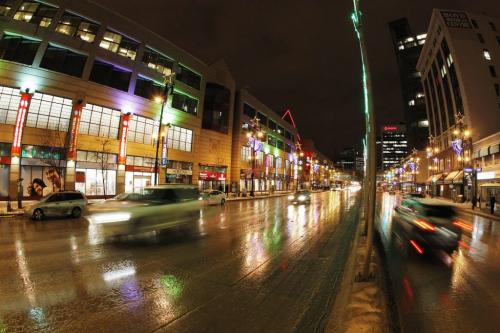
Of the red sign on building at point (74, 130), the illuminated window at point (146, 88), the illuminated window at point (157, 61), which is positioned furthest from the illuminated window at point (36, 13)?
the illuminated window at point (157, 61)

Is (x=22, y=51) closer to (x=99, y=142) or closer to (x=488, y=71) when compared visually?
(x=99, y=142)

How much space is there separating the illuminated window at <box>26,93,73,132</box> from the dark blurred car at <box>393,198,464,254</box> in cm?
3246

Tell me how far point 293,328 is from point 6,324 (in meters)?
4.40

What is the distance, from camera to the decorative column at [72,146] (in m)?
33.2

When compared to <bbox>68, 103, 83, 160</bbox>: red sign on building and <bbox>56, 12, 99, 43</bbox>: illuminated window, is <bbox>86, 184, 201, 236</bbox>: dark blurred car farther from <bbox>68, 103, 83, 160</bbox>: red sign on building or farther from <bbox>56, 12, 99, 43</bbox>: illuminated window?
<bbox>56, 12, 99, 43</bbox>: illuminated window

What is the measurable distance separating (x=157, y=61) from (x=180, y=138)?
37.6ft

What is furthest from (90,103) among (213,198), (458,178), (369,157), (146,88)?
(458,178)

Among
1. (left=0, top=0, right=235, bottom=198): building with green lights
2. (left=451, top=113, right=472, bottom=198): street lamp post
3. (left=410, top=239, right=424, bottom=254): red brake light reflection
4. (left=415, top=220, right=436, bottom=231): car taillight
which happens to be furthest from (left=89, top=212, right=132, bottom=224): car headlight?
(left=451, top=113, right=472, bottom=198): street lamp post

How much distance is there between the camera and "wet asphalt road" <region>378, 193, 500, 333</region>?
541 centimetres

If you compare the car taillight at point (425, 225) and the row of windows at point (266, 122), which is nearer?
the car taillight at point (425, 225)

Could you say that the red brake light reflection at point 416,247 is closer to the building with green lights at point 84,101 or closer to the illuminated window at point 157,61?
the building with green lights at point 84,101

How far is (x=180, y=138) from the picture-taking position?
160 ft

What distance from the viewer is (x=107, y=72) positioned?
37.7m

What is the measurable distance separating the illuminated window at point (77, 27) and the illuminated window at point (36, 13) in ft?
3.48
